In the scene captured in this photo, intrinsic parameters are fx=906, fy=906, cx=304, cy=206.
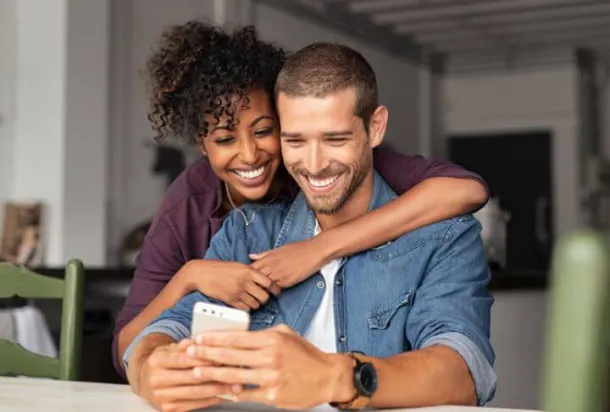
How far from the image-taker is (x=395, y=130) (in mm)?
A: 8867

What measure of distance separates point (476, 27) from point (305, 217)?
680 centimetres

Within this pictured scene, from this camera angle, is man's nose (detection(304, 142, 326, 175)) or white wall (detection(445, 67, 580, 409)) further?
white wall (detection(445, 67, 580, 409))

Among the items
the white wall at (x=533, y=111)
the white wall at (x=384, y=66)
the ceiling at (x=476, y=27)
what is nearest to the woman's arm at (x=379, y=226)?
the white wall at (x=384, y=66)

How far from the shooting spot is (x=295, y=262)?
61.9 inches

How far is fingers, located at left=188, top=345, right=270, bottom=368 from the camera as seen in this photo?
1.08 meters

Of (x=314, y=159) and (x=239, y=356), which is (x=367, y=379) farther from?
(x=314, y=159)

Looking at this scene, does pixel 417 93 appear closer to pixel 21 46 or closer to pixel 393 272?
pixel 21 46

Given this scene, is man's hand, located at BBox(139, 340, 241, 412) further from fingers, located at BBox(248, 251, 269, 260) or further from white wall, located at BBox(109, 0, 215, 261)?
white wall, located at BBox(109, 0, 215, 261)

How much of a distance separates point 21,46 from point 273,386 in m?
4.13

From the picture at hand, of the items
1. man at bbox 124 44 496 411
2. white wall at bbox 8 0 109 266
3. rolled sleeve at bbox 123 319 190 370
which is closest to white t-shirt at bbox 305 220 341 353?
man at bbox 124 44 496 411

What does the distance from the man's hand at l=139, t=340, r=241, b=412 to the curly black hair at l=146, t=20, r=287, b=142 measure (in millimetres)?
684

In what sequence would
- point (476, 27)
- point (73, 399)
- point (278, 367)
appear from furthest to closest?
point (476, 27) → point (73, 399) → point (278, 367)

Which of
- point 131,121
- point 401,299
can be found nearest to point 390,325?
point 401,299

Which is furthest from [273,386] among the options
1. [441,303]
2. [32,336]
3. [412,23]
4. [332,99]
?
[412,23]
